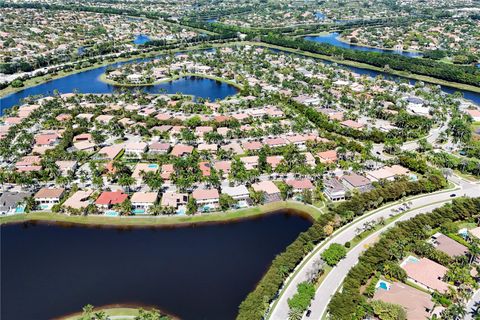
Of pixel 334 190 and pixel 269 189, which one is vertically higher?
pixel 334 190

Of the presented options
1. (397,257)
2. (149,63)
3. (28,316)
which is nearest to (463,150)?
(397,257)

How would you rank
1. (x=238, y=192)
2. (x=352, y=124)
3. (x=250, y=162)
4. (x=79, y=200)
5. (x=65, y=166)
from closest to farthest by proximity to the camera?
(x=79, y=200) < (x=238, y=192) < (x=65, y=166) < (x=250, y=162) < (x=352, y=124)

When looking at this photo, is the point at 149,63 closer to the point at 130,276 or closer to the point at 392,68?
the point at 392,68

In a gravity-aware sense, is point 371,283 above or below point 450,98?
below

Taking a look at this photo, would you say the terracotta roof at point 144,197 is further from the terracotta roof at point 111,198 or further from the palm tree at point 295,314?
the palm tree at point 295,314

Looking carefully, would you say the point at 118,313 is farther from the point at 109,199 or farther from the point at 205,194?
the point at 205,194

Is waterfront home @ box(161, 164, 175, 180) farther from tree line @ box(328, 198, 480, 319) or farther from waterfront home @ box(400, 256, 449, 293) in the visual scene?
waterfront home @ box(400, 256, 449, 293)

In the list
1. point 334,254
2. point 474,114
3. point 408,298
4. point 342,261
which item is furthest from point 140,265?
point 474,114

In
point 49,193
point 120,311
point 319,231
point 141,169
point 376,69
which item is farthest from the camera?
point 376,69
